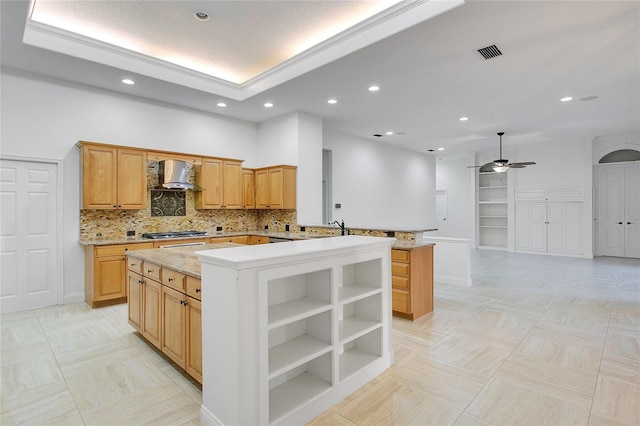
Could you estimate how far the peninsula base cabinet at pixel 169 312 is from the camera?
2.30 meters

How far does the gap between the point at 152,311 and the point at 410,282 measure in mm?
2662

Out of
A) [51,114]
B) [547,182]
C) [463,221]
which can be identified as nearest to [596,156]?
[547,182]

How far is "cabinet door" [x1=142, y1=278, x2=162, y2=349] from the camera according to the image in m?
2.77

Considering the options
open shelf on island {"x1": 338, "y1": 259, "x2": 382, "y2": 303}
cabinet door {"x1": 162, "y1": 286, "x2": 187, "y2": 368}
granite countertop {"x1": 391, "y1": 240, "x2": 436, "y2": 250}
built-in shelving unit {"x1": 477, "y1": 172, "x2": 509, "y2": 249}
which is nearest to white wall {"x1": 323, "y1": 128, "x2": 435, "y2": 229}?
built-in shelving unit {"x1": 477, "y1": 172, "x2": 509, "y2": 249}

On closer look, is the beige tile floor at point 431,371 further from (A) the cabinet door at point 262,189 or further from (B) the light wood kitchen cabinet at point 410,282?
(A) the cabinet door at point 262,189

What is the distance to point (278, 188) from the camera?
5.93m

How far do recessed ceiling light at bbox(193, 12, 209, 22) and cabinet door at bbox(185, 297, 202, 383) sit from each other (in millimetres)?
2957

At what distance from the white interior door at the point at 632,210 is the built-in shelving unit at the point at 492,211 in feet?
8.98

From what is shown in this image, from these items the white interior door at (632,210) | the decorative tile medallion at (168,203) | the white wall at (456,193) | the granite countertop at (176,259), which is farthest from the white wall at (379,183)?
the white interior door at (632,210)

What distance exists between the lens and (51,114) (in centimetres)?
444

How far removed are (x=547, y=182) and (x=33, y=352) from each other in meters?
10.7

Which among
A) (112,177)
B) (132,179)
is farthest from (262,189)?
(112,177)

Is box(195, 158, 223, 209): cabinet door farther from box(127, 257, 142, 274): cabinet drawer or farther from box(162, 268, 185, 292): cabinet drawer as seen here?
box(162, 268, 185, 292): cabinet drawer

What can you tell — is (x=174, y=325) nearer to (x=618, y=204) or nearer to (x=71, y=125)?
(x=71, y=125)
